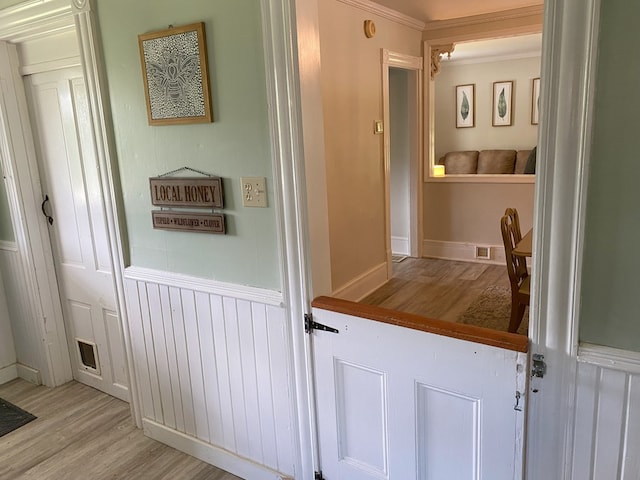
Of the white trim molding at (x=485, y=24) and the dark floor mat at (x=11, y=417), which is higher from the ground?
the white trim molding at (x=485, y=24)

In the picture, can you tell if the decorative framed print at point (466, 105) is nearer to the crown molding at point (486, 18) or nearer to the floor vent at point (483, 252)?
the crown molding at point (486, 18)

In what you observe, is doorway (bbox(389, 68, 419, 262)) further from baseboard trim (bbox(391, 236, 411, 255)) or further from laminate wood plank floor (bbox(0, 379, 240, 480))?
laminate wood plank floor (bbox(0, 379, 240, 480))

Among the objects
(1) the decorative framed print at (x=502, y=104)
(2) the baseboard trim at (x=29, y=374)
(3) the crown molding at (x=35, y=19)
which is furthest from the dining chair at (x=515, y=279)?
(1) the decorative framed print at (x=502, y=104)

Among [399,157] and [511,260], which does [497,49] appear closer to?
[399,157]

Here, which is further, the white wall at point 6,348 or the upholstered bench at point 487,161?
the upholstered bench at point 487,161

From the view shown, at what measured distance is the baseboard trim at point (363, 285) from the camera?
3.74m

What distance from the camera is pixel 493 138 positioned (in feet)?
23.8

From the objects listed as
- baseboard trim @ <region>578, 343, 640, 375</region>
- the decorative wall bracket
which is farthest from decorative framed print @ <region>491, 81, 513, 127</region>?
baseboard trim @ <region>578, 343, 640, 375</region>

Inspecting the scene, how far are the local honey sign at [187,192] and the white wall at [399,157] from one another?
316 cm

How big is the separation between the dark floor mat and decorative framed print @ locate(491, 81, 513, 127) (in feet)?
22.0

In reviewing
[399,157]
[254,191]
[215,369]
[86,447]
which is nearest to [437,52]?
[399,157]

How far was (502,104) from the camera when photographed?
7.04m

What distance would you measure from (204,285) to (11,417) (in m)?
1.74

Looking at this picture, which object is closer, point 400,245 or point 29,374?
point 29,374
